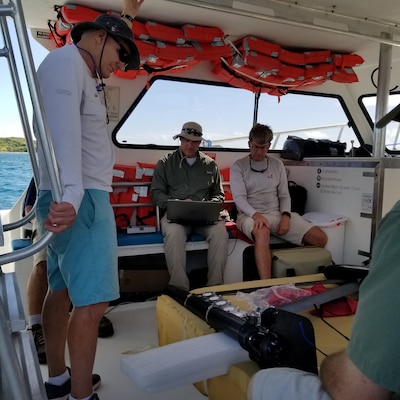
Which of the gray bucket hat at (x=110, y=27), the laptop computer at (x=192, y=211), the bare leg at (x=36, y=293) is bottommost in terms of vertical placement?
the bare leg at (x=36, y=293)

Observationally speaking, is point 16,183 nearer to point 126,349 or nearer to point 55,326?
point 126,349

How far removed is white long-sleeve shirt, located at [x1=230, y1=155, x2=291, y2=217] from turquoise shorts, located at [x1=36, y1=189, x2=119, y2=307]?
220 centimetres

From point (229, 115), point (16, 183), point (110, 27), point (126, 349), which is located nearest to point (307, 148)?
point (229, 115)

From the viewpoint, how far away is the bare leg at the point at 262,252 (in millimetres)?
3260

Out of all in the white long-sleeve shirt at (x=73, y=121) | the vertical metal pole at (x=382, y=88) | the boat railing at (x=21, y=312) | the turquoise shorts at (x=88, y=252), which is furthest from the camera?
the vertical metal pole at (x=382, y=88)

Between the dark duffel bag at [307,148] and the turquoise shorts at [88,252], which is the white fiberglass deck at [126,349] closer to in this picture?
the turquoise shorts at [88,252]

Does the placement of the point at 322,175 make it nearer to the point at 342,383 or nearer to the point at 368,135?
the point at 368,135

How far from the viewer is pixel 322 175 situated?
4.13 m

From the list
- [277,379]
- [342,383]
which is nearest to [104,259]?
[277,379]

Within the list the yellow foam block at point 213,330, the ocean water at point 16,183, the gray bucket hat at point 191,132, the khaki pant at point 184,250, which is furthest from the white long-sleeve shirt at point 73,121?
the gray bucket hat at point 191,132

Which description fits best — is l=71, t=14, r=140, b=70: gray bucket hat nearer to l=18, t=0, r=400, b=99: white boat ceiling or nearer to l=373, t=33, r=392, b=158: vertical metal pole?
l=18, t=0, r=400, b=99: white boat ceiling

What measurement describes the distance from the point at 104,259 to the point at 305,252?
2.24m

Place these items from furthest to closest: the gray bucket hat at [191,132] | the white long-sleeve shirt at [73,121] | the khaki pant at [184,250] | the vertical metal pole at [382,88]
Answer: the vertical metal pole at [382,88] < the gray bucket hat at [191,132] < the khaki pant at [184,250] < the white long-sleeve shirt at [73,121]

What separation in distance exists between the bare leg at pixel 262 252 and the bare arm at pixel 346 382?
2.42 m
